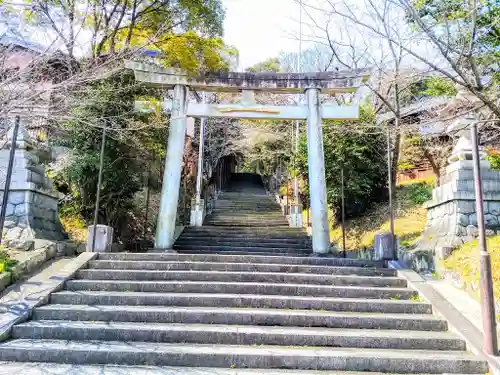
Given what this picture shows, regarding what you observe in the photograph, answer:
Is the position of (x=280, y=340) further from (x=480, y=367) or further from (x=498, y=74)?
(x=498, y=74)

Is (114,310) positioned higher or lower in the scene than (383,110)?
lower

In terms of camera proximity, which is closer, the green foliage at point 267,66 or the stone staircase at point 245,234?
the stone staircase at point 245,234

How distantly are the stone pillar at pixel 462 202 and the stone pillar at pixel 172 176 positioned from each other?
5650 mm

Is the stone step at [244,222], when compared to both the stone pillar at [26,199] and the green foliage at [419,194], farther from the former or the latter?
the stone pillar at [26,199]

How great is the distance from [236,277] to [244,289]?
44 centimetres

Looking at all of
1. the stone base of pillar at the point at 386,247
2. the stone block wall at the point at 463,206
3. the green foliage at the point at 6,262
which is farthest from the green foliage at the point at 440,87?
the green foliage at the point at 6,262

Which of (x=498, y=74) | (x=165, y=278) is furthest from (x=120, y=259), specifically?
(x=498, y=74)

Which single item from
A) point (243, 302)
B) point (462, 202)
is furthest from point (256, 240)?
point (462, 202)

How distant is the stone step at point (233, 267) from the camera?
6.84 m

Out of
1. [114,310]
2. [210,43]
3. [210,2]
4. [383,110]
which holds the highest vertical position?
[210,2]

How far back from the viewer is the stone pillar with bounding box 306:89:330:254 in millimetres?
8873

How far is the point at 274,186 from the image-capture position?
73.5 feet

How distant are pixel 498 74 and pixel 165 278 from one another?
8.05 meters

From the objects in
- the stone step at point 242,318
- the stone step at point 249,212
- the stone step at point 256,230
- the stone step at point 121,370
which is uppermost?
the stone step at point 249,212
